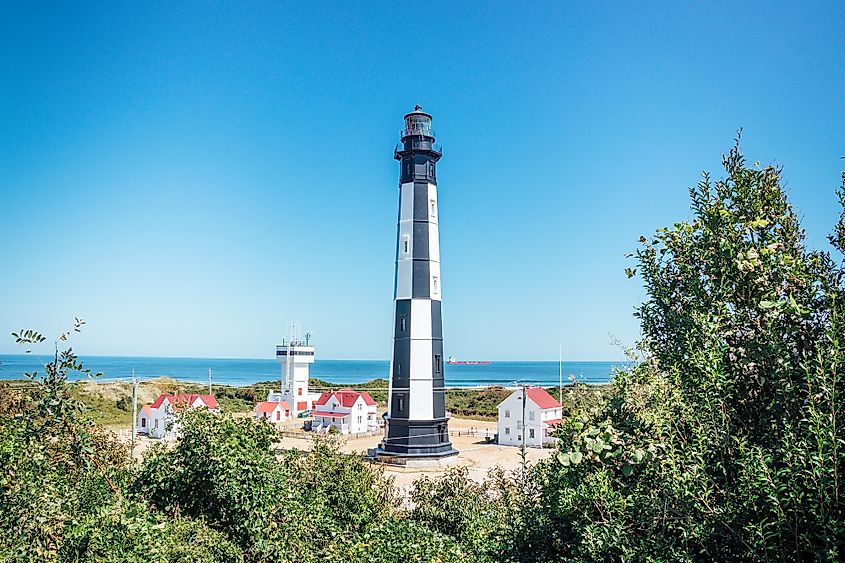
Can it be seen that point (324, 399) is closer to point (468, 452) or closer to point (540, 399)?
point (468, 452)

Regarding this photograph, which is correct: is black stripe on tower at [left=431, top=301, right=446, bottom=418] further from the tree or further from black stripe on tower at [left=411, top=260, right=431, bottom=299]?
the tree

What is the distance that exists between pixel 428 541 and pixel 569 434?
8.55 ft

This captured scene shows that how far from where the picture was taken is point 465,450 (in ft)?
120

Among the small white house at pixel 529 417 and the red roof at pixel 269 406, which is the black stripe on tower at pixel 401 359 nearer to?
the small white house at pixel 529 417

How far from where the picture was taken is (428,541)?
826cm

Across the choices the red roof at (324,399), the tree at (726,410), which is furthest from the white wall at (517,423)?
the tree at (726,410)

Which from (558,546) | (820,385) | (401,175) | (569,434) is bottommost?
(558,546)

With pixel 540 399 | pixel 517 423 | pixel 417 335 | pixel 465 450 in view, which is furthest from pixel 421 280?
pixel 517 423

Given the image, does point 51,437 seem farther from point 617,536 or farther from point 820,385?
point 820,385

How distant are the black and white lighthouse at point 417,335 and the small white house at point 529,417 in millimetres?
10184

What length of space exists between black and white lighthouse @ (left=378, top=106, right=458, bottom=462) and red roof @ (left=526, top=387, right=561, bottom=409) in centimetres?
1051

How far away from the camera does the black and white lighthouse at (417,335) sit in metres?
28.1

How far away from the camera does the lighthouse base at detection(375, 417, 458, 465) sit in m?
28.4

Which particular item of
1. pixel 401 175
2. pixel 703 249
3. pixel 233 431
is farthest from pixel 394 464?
pixel 703 249
